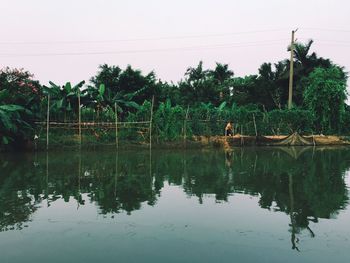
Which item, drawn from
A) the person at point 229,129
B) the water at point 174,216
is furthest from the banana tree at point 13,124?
the person at point 229,129

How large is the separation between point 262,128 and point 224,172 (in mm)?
12279

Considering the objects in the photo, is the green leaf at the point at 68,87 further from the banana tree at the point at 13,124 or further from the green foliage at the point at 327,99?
the green foliage at the point at 327,99

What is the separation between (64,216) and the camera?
20.0ft

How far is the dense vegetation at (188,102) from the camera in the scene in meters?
19.0

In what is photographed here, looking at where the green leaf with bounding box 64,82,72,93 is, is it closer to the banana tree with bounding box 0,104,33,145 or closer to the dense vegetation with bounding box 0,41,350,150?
the dense vegetation with bounding box 0,41,350,150

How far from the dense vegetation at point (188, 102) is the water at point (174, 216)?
8.51m

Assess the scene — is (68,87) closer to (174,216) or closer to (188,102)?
(188,102)

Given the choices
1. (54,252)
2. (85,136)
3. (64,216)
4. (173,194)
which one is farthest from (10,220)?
(85,136)

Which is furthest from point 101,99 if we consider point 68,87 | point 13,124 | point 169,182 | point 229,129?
point 169,182

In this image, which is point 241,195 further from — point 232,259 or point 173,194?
point 232,259

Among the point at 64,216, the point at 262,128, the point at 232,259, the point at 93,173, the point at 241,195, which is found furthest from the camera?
the point at 262,128

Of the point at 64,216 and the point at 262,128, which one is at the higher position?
the point at 262,128

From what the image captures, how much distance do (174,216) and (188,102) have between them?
2573cm

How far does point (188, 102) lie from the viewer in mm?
31562
